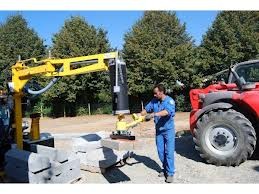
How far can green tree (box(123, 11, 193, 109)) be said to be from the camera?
24797 mm

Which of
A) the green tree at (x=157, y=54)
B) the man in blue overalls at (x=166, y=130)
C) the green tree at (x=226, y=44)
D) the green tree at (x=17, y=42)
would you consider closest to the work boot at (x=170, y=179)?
the man in blue overalls at (x=166, y=130)

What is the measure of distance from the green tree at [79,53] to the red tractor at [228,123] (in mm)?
16988

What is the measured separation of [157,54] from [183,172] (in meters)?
18.9

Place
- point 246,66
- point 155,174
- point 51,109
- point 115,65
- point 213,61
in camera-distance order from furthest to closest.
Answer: point 51,109
point 213,61
point 246,66
point 155,174
point 115,65

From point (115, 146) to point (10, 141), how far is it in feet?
9.12

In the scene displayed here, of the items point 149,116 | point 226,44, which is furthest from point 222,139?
point 226,44

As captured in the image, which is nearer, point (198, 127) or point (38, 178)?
point (38, 178)

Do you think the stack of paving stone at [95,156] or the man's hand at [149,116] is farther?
the stack of paving stone at [95,156]

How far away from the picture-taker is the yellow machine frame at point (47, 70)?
22.4ft

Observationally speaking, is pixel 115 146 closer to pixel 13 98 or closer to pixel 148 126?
pixel 13 98

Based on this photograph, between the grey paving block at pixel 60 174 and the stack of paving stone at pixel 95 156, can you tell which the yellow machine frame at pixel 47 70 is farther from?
the grey paving block at pixel 60 174

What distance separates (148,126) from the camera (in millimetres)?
15438

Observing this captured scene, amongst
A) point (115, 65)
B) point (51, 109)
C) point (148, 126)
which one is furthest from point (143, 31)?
point (115, 65)

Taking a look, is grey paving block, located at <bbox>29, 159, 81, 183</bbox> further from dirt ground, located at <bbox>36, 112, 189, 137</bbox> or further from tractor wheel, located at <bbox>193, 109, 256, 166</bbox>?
dirt ground, located at <bbox>36, 112, 189, 137</bbox>
